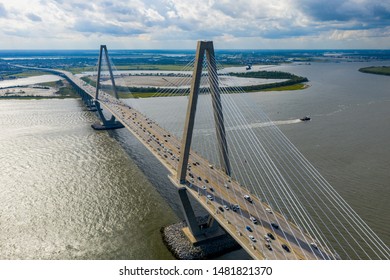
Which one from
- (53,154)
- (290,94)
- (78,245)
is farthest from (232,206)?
(290,94)

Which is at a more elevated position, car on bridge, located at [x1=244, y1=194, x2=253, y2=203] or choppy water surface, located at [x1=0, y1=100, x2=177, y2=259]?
car on bridge, located at [x1=244, y1=194, x2=253, y2=203]

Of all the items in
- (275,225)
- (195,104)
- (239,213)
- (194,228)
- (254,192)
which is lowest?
(194,228)

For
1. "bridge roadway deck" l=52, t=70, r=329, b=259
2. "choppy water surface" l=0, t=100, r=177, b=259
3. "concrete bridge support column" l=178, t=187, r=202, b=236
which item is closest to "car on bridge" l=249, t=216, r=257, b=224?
"bridge roadway deck" l=52, t=70, r=329, b=259

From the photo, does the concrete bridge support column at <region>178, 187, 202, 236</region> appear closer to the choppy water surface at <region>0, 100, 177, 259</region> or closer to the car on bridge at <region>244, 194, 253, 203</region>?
the choppy water surface at <region>0, 100, 177, 259</region>

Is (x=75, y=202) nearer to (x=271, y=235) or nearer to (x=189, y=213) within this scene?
(x=189, y=213)

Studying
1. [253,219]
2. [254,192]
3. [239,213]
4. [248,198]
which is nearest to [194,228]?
[239,213]

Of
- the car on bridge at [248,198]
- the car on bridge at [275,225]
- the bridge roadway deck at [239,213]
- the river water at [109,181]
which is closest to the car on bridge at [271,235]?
the bridge roadway deck at [239,213]

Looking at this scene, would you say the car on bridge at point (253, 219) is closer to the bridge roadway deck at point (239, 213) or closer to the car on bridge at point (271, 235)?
the bridge roadway deck at point (239, 213)

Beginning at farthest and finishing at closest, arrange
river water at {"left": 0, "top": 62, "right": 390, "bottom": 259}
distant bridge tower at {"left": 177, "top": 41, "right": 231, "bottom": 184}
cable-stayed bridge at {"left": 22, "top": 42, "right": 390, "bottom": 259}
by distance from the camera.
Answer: river water at {"left": 0, "top": 62, "right": 390, "bottom": 259}, distant bridge tower at {"left": 177, "top": 41, "right": 231, "bottom": 184}, cable-stayed bridge at {"left": 22, "top": 42, "right": 390, "bottom": 259}

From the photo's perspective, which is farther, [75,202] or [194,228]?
[75,202]

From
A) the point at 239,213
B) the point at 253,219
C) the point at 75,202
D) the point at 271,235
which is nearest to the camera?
the point at 271,235
